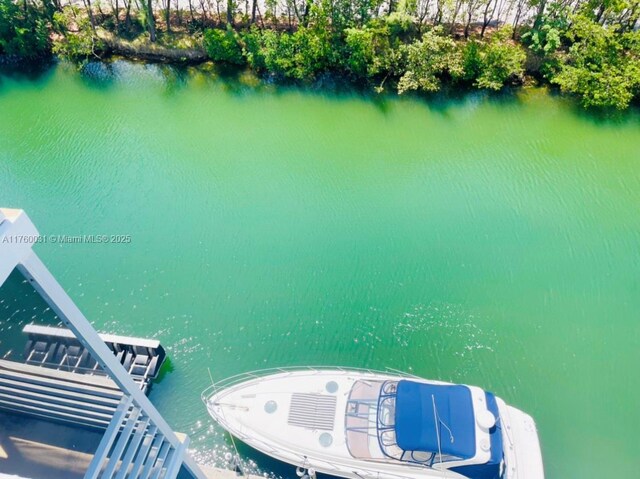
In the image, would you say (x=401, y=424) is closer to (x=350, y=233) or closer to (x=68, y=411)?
(x=68, y=411)

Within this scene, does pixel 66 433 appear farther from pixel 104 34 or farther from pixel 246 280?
pixel 104 34

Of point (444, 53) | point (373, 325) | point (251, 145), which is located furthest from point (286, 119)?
point (373, 325)

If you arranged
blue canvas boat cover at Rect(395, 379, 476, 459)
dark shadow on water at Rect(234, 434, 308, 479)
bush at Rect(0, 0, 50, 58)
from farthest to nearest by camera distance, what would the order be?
bush at Rect(0, 0, 50, 58) < dark shadow on water at Rect(234, 434, 308, 479) < blue canvas boat cover at Rect(395, 379, 476, 459)

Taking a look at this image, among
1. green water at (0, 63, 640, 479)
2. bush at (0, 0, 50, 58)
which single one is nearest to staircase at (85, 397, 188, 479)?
green water at (0, 63, 640, 479)

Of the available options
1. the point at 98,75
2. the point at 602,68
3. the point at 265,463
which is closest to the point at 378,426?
the point at 265,463

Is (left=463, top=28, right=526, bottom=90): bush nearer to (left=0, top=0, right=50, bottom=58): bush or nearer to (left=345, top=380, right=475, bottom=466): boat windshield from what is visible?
(left=345, top=380, right=475, bottom=466): boat windshield
